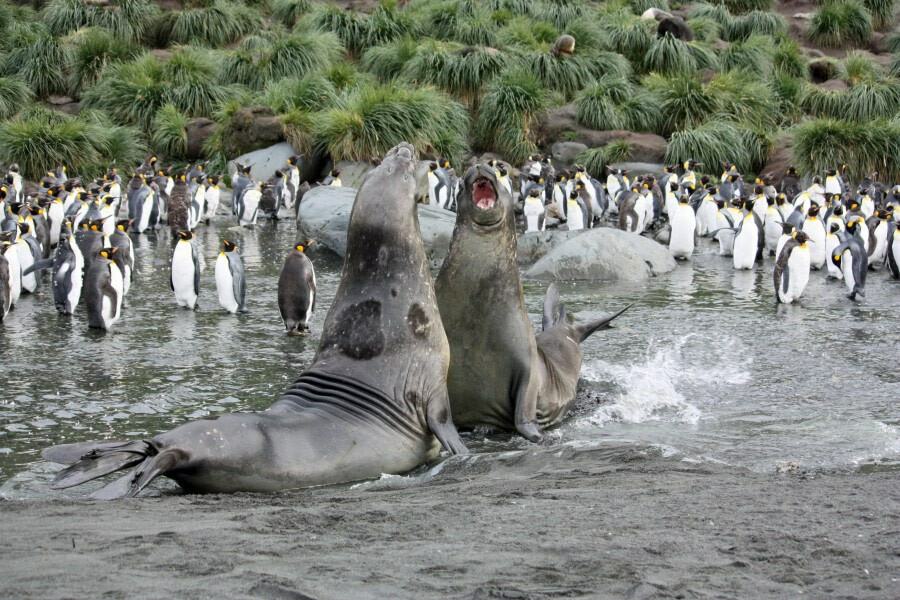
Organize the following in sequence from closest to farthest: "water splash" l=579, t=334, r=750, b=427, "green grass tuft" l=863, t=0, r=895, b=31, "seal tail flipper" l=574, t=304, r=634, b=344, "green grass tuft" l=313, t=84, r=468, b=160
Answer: "water splash" l=579, t=334, r=750, b=427 < "seal tail flipper" l=574, t=304, r=634, b=344 < "green grass tuft" l=313, t=84, r=468, b=160 < "green grass tuft" l=863, t=0, r=895, b=31

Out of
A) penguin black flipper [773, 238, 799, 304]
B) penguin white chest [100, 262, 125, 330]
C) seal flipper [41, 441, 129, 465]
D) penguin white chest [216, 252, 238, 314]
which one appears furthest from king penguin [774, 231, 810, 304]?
seal flipper [41, 441, 129, 465]

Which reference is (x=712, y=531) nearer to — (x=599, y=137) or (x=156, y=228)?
(x=156, y=228)

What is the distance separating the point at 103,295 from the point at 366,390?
211 inches

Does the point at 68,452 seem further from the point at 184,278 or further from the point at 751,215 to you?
the point at 751,215

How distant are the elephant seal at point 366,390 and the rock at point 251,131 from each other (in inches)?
667

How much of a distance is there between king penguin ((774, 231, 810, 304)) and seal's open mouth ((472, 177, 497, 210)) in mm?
6487

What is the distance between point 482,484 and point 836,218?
12.0 meters

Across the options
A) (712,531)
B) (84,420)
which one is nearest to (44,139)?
(84,420)

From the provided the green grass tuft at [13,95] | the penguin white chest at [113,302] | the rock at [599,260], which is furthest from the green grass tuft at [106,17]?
the penguin white chest at [113,302]

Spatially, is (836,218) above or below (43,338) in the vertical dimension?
above

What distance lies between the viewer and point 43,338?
32.8 feet

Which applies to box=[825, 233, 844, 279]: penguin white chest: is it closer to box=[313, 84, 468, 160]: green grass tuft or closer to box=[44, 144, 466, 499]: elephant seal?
box=[313, 84, 468, 160]: green grass tuft

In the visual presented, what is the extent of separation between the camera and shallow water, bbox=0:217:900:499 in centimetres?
620

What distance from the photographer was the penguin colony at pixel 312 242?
36.7 ft
